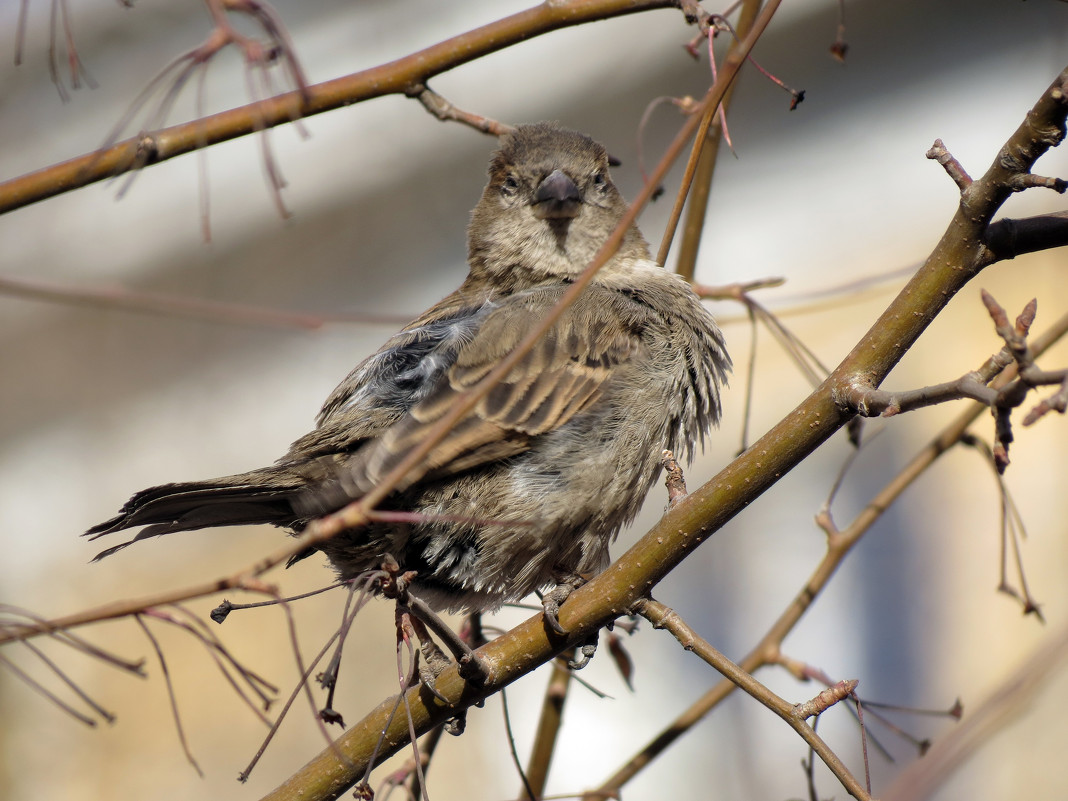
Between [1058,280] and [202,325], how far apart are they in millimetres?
4737

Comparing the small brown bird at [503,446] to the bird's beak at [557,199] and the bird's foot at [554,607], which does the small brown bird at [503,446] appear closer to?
the bird's foot at [554,607]

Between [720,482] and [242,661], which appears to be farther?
[242,661]

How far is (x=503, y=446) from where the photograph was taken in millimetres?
2938

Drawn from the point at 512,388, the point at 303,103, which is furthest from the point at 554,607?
the point at 303,103

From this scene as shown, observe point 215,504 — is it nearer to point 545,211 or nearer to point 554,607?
point 554,607

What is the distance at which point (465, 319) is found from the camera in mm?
3572

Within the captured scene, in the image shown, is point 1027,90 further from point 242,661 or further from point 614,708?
point 242,661

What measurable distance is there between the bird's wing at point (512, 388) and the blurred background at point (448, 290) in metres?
1.42

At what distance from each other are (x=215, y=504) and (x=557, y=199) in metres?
1.67

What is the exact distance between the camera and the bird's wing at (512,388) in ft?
9.02

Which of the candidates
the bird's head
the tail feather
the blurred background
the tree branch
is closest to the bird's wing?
the tail feather

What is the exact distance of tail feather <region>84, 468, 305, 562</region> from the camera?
250 cm

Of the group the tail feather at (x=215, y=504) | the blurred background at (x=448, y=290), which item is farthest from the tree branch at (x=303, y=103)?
the blurred background at (x=448, y=290)

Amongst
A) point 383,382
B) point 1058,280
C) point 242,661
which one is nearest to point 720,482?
point 383,382
